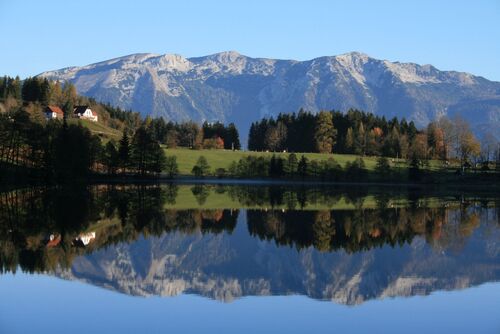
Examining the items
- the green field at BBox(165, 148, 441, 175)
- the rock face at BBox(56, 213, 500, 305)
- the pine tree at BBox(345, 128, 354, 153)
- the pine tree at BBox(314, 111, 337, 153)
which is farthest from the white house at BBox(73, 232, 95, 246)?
the pine tree at BBox(345, 128, 354, 153)

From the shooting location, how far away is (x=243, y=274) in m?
28.3

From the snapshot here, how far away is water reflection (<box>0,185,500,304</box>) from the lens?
1030 inches

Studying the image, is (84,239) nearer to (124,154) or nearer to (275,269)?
(275,269)

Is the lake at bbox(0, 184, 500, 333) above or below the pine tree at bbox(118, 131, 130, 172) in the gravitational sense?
below

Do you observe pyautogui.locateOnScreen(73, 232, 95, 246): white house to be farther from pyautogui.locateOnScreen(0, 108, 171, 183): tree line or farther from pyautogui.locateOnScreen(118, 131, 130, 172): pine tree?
pyautogui.locateOnScreen(118, 131, 130, 172): pine tree

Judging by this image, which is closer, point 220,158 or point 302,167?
point 302,167

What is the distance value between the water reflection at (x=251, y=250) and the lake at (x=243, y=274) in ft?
0.27

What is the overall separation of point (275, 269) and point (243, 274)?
1823mm

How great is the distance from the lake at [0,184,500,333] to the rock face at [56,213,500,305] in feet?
0.21

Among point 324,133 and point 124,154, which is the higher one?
point 324,133

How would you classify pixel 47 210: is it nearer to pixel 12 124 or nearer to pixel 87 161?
pixel 12 124

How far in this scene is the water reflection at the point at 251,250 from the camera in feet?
85.8

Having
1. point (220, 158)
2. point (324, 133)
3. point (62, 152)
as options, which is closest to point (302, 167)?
point (220, 158)

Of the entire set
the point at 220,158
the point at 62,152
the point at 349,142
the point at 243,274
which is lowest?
the point at 243,274
